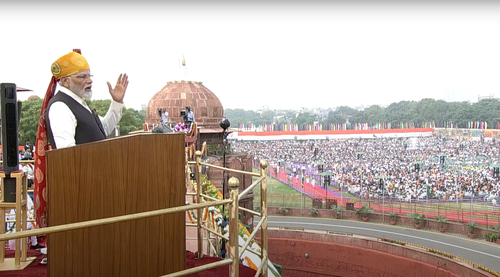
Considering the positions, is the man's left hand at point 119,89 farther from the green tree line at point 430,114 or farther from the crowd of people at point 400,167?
the green tree line at point 430,114

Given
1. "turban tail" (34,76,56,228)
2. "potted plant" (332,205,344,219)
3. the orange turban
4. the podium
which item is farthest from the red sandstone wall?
the orange turban

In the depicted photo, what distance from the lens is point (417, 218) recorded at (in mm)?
19281

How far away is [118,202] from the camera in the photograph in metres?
2.29

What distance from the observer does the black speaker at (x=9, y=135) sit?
2992 millimetres

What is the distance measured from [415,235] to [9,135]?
1770cm

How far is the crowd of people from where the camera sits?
26859 millimetres

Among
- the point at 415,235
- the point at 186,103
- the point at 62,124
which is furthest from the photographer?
the point at 186,103

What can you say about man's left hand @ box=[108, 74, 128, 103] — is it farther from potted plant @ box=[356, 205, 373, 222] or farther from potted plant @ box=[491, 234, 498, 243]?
potted plant @ box=[356, 205, 373, 222]

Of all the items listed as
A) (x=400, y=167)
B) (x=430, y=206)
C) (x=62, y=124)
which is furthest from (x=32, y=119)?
(x=62, y=124)

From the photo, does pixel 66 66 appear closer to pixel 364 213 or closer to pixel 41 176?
pixel 41 176

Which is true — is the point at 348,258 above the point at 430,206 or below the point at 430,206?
below

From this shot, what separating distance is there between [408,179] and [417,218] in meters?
11.0

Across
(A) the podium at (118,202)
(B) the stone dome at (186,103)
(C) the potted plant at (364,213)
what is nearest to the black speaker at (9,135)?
(A) the podium at (118,202)

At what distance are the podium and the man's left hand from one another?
88 cm
